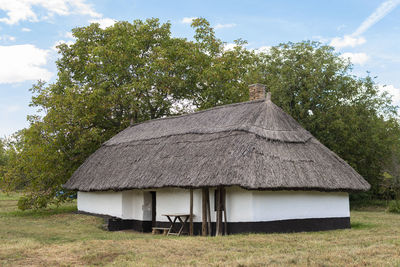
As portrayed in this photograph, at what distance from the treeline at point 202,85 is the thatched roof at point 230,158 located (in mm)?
6467

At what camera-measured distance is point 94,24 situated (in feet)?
87.8

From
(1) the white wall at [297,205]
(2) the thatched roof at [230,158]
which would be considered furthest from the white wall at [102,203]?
(1) the white wall at [297,205]

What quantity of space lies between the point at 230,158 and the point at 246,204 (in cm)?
153

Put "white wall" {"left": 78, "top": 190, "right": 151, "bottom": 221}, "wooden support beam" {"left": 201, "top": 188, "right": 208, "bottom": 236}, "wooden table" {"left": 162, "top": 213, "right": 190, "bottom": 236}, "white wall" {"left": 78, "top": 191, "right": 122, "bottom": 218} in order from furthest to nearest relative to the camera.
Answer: "white wall" {"left": 78, "top": 191, "right": 122, "bottom": 218} < "white wall" {"left": 78, "top": 190, "right": 151, "bottom": 221} < "wooden table" {"left": 162, "top": 213, "right": 190, "bottom": 236} < "wooden support beam" {"left": 201, "top": 188, "right": 208, "bottom": 236}

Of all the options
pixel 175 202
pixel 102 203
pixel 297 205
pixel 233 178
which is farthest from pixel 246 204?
pixel 102 203

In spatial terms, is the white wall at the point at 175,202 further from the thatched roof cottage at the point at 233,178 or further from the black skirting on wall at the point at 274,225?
the black skirting on wall at the point at 274,225

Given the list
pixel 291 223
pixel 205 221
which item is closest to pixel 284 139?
pixel 291 223

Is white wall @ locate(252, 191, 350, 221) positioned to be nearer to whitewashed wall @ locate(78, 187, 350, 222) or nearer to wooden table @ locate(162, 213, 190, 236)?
whitewashed wall @ locate(78, 187, 350, 222)

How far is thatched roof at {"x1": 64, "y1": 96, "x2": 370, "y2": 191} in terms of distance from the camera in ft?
42.5

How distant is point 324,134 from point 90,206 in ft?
49.2

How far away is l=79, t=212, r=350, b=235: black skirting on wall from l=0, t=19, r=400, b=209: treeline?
25.7 feet

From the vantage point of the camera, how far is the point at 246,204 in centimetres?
1299

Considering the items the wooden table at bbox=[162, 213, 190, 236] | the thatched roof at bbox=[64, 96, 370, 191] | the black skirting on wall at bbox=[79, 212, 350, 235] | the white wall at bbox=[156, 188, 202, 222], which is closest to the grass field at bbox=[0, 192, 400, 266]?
the black skirting on wall at bbox=[79, 212, 350, 235]

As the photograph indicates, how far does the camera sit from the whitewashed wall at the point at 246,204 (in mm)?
13039
